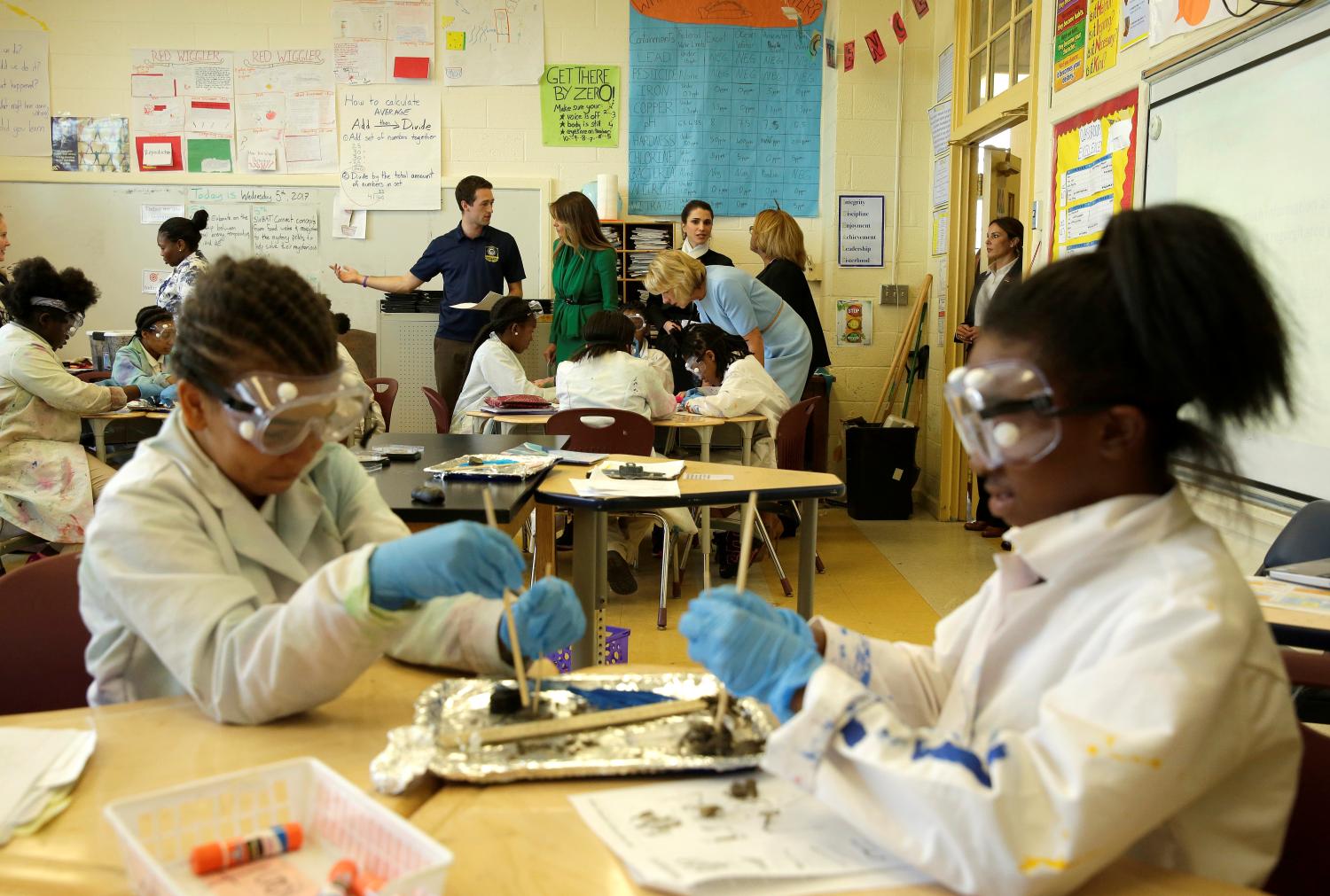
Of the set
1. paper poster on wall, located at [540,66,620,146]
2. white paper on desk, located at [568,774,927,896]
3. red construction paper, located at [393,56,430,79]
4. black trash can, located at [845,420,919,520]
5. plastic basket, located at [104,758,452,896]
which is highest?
red construction paper, located at [393,56,430,79]

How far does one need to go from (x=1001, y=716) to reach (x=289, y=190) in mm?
6744

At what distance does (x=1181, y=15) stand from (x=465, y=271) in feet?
13.1

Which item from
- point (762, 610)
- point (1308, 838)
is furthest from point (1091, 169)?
point (762, 610)

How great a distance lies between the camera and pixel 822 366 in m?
6.26

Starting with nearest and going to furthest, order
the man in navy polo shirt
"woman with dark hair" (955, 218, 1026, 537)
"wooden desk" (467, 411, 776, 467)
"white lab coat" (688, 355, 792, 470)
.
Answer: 1. "wooden desk" (467, 411, 776, 467)
2. "white lab coat" (688, 355, 792, 470)
3. "woman with dark hair" (955, 218, 1026, 537)
4. the man in navy polo shirt

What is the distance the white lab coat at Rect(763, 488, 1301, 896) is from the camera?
788 mm

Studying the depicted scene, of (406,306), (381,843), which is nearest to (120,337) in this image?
(406,306)

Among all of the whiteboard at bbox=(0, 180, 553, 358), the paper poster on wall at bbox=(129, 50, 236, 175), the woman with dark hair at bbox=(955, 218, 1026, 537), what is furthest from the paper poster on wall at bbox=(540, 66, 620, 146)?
the woman with dark hair at bbox=(955, 218, 1026, 537)

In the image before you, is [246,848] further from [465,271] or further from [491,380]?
[465,271]

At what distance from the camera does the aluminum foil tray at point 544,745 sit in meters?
0.99

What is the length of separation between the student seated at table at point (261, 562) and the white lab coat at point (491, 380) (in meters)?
3.55

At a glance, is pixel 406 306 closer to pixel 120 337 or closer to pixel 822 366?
pixel 120 337

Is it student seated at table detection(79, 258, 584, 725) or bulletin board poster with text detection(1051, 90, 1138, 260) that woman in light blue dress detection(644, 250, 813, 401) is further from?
student seated at table detection(79, 258, 584, 725)

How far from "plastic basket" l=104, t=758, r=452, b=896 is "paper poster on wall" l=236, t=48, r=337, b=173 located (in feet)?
21.6
